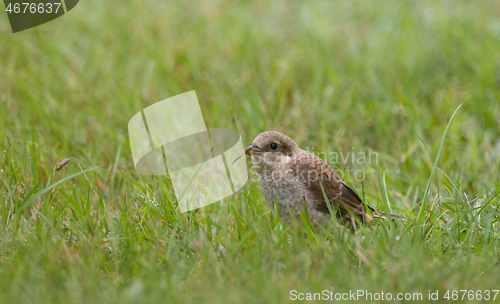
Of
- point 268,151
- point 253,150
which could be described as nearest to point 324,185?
point 268,151

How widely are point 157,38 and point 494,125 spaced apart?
184 inches

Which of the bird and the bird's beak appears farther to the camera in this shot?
the bird's beak

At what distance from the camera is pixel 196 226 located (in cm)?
355

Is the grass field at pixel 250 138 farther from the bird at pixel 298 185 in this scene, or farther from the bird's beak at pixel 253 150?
Result: the bird's beak at pixel 253 150

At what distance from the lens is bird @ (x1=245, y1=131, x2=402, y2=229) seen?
12.0 ft

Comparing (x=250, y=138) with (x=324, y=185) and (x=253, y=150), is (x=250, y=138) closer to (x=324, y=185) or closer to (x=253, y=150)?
(x=253, y=150)

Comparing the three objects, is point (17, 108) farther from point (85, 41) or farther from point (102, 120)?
point (85, 41)

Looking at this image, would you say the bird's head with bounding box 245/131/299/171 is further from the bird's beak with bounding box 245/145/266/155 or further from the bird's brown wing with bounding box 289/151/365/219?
the bird's brown wing with bounding box 289/151/365/219

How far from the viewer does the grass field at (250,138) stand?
291 centimetres

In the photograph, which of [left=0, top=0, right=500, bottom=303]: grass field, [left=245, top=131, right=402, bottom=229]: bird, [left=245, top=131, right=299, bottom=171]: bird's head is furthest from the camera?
[left=245, top=131, right=299, bottom=171]: bird's head

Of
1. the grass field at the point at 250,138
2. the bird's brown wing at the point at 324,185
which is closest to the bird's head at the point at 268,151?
the bird's brown wing at the point at 324,185

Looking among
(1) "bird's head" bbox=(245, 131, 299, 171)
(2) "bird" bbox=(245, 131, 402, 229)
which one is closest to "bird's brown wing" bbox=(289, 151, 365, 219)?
(2) "bird" bbox=(245, 131, 402, 229)

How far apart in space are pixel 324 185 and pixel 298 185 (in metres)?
0.25

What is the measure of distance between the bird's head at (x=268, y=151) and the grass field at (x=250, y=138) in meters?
0.39
